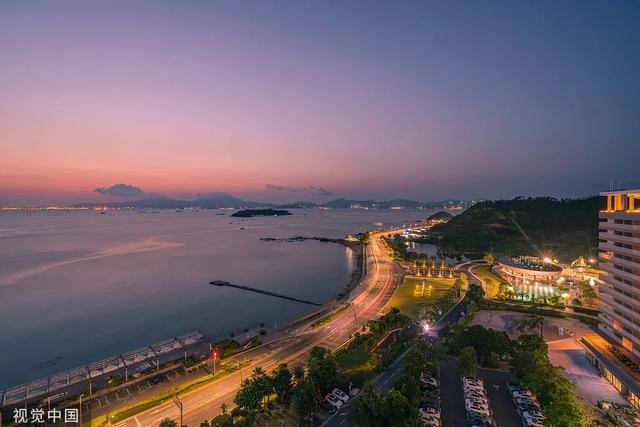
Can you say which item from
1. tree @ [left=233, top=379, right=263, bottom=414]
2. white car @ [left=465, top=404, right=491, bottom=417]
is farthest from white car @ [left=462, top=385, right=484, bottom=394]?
tree @ [left=233, top=379, right=263, bottom=414]

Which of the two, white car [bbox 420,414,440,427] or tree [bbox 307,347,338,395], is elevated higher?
tree [bbox 307,347,338,395]

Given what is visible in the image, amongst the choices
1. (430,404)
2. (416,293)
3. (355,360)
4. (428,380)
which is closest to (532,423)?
(430,404)

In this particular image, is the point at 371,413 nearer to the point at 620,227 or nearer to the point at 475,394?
the point at 475,394

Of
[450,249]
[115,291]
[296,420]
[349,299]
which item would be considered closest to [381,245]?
[450,249]

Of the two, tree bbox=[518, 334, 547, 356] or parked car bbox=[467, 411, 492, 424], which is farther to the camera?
tree bbox=[518, 334, 547, 356]

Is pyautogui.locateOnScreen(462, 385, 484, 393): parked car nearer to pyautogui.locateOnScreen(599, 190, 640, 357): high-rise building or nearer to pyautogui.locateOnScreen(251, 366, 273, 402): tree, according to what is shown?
pyautogui.locateOnScreen(599, 190, 640, 357): high-rise building

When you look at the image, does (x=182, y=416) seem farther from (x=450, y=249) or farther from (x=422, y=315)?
(x=450, y=249)
